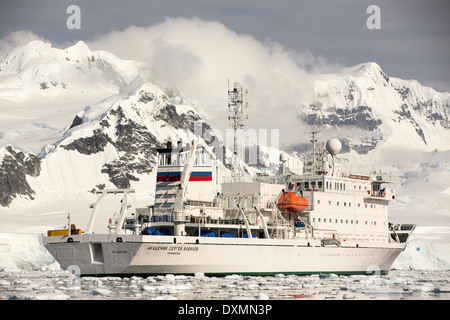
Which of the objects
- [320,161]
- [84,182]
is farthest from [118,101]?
[320,161]

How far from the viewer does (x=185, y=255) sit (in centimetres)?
4438

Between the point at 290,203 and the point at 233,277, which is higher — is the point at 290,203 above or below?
above

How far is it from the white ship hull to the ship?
0.06 m

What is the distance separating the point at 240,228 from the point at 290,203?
4059mm

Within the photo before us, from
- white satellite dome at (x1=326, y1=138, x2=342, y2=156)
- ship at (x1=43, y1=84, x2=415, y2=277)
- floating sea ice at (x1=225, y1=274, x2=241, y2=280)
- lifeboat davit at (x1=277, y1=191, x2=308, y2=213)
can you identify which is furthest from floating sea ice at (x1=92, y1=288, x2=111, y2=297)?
white satellite dome at (x1=326, y1=138, x2=342, y2=156)

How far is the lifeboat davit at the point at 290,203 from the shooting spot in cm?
5088

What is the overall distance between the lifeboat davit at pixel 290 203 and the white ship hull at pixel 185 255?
7.90 ft

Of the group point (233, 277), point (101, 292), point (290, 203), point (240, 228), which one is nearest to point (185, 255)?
point (233, 277)

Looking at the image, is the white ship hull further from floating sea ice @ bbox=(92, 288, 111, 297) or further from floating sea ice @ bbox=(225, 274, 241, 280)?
floating sea ice @ bbox=(92, 288, 111, 297)

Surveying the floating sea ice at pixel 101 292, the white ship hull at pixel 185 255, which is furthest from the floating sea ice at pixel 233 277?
the floating sea ice at pixel 101 292

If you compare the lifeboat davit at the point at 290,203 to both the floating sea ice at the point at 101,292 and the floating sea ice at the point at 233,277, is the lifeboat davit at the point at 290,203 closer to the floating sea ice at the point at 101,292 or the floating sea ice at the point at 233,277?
the floating sea ice at the point at 233,277

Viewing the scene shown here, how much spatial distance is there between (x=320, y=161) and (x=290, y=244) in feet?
38.3

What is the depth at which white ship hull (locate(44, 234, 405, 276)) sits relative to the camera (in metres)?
43.2

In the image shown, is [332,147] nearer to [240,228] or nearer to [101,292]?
[240,228]
